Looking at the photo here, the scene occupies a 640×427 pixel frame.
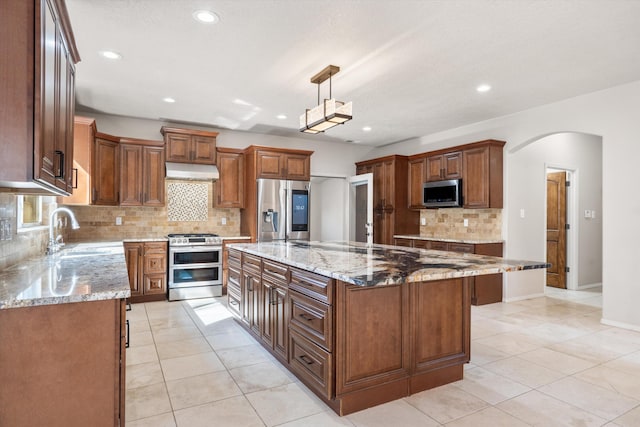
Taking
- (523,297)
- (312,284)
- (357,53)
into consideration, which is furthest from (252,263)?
(523,297)

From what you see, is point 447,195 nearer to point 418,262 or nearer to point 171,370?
point 418,262

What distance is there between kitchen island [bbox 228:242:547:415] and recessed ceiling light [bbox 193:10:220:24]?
1.76m

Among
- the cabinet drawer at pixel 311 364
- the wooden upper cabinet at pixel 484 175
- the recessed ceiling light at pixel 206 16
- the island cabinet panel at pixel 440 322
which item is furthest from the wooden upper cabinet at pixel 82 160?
the wooden upper cabinet at pixel 484 175

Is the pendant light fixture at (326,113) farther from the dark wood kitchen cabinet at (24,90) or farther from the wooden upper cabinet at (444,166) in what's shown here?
the wooden upper cabinet at (444,166)

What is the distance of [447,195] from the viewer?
5492 mm

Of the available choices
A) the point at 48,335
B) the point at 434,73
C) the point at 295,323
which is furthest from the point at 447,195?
the point at 48,335

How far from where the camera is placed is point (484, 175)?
5.05 m

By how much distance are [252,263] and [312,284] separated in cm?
116

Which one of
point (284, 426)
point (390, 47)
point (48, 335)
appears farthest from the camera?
point (390, 47)

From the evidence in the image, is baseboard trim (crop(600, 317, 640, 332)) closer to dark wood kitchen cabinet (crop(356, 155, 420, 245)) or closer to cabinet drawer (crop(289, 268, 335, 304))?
dark wood kitchen cabinet (crop(356, 155, 420, 245))

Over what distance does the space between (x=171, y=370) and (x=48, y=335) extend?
4.94 feet

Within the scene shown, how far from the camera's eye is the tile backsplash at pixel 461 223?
5.27 m

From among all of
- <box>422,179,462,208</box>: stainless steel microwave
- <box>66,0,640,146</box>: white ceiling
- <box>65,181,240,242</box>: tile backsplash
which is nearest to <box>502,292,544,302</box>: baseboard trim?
<box>422,179,462,208</box>: stainless steel microwave

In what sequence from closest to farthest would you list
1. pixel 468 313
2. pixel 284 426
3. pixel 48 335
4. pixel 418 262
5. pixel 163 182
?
1. pixel 48 335
2. pixel 284 426
3. pixel 418 262
4. pixel 468 313
5. pixel 163 182
